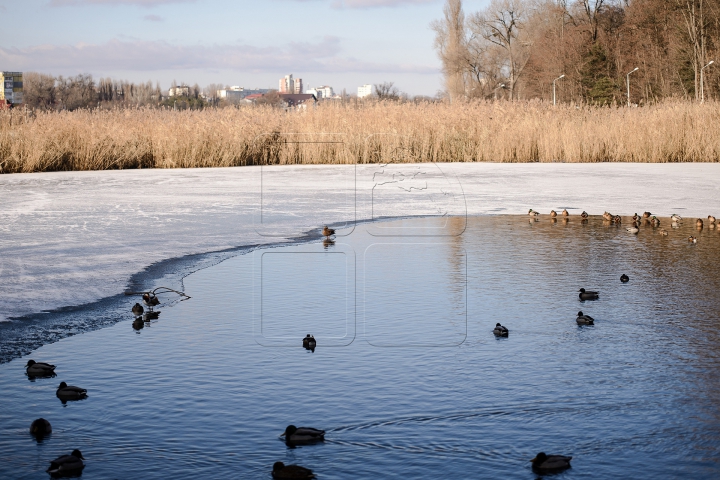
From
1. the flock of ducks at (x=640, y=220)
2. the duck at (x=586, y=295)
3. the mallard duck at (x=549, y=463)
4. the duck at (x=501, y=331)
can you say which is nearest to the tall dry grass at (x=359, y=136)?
the flock of ducks at (x=640, y=220)

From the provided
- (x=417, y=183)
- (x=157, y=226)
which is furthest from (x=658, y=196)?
(x=157, y=226)

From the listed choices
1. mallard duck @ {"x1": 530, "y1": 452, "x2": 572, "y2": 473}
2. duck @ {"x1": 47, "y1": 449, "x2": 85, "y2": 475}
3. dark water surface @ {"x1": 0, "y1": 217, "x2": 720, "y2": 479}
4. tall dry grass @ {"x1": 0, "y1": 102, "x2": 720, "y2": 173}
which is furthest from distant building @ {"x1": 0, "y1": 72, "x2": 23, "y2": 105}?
mallard duck @ {"x1": 530, "y1": 452, "x2": 572, "y2": 473}

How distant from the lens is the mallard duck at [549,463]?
3.40m

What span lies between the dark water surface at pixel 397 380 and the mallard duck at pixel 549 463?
7 cm

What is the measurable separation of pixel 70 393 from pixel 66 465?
0.97 m

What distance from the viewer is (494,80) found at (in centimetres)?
7594

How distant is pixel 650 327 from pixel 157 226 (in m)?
6.92

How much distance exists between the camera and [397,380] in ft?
15.2

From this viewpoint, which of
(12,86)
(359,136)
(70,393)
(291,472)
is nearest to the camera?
(291,472)

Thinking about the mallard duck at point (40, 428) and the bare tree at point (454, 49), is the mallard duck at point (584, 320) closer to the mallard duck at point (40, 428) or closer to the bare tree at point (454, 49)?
the mallard duck at point (40, 428)

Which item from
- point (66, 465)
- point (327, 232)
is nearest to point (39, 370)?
point (66, 465)

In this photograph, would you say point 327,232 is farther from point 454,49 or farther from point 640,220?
point 454,49

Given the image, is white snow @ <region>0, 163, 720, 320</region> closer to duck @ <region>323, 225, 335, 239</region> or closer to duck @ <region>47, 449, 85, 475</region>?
duck @ <region>323, 225, 335, 239</region>

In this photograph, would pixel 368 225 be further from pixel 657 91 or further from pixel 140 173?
pixel 657 91
